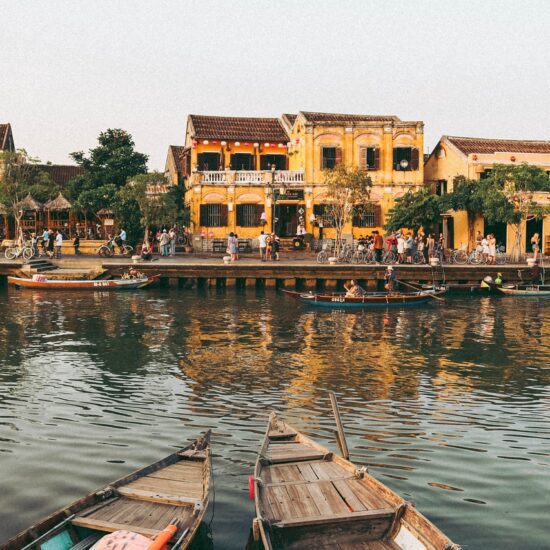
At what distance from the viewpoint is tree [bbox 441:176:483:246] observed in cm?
4247

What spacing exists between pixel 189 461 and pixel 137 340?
12808 mm

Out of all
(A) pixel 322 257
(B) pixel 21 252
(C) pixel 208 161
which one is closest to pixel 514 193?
(A) pixel 322 257

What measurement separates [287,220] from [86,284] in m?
17.4

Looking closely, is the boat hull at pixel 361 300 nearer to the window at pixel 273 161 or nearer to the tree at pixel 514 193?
the tree at pixel 514 193

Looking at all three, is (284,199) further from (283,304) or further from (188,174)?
(283,304)

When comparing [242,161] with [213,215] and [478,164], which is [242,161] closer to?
[213,215]

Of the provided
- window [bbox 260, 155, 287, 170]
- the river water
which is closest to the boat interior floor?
the river water

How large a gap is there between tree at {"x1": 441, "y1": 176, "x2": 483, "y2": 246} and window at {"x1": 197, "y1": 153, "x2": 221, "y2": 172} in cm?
1550

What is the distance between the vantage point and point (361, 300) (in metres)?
29.0

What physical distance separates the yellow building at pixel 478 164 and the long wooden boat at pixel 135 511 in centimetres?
3996

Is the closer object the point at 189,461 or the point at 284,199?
the point at 189,461

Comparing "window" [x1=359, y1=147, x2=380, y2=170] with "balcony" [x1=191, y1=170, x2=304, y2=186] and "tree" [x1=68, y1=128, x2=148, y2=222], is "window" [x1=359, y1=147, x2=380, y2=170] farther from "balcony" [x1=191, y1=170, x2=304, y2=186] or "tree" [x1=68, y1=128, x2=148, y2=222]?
"tree" [x1=68, y1=128, x2=148, y2=222]

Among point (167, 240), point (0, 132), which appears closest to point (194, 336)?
point (167, 240)

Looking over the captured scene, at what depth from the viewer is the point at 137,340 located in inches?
849
